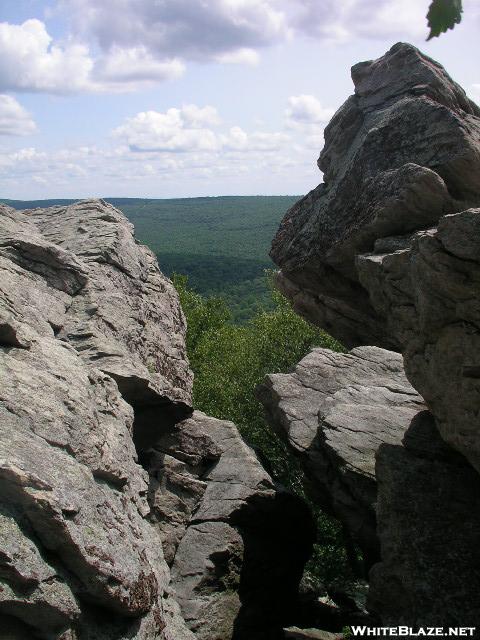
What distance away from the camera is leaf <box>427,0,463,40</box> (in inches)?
113

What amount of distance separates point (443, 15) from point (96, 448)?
11751 millimetres

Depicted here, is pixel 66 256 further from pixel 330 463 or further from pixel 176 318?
pixel 330 463

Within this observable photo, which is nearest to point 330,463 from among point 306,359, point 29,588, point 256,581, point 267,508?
point 267,508

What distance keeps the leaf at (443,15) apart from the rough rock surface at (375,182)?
15507 mm

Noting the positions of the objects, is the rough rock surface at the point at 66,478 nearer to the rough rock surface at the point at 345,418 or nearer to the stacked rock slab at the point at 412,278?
the rough rock surface at the point at 345,418

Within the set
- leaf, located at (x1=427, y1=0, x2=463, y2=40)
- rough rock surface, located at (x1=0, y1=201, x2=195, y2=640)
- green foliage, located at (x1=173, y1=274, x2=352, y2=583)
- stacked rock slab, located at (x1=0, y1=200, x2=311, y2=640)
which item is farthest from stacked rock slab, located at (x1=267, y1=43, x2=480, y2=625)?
green foliage, located at (x1=173, y1=274, x2=352, y2=583)

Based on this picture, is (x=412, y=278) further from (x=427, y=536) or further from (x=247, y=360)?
(x=247, y=360)

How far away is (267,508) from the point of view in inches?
812

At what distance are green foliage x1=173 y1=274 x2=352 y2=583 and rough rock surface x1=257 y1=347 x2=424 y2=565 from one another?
489 inches

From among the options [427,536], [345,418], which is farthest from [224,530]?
[427,536]

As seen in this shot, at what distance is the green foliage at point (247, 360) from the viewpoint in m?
39.1

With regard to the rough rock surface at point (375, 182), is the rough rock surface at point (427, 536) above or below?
below

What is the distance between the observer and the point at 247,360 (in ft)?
147

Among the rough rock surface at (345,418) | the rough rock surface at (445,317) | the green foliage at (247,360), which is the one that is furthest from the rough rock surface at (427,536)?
the green foliage at (247,360)
